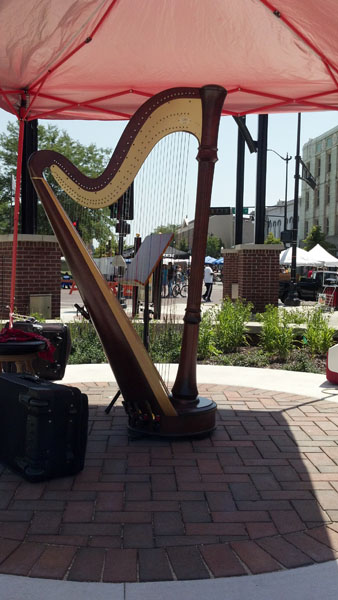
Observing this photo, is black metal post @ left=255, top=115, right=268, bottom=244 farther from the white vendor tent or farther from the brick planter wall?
the white vendor tent

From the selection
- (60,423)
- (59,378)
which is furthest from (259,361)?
(60,423)

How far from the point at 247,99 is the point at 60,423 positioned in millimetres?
4660

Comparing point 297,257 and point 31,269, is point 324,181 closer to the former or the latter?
point 297,257

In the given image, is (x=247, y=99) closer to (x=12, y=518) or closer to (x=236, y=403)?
(x=236, y=403)

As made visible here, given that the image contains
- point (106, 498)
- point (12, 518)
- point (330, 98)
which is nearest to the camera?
point (12, 518)

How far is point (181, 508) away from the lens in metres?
3.00

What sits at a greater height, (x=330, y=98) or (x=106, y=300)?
(x=330, y=98)

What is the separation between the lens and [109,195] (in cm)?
371

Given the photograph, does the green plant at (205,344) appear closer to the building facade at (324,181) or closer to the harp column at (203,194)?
the harp column at (203,194)

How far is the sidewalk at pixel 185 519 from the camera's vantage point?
2.28m

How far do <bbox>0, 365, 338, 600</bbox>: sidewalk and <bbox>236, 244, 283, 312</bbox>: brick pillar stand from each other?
743 cm

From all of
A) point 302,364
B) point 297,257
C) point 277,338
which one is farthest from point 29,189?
point 297,257

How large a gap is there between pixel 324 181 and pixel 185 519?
59718 millimetres

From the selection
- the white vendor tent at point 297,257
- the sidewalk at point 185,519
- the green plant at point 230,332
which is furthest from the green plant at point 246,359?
the white vendor tent at point 297,257
